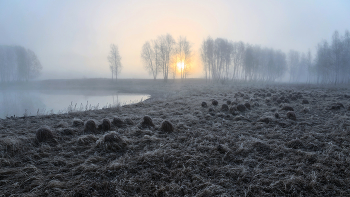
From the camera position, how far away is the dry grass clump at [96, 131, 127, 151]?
4060mm

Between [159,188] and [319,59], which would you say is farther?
[319,59]

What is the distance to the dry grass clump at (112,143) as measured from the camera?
4060 millimetres

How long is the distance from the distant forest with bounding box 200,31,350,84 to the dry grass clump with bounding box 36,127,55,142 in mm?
36697

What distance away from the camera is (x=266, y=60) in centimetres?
5444

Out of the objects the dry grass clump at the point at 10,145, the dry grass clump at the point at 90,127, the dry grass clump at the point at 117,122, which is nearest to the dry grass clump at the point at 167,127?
the dry grass clump at the point at 117,122

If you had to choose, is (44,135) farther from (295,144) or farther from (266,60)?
(266,60)

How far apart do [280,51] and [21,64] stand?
78264mm

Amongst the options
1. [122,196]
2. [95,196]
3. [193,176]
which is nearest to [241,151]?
[193,176]

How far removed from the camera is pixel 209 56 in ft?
139

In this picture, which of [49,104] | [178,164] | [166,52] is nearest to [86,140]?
[178,164]

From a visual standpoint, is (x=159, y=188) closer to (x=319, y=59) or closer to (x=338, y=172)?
(x=338, y=172)

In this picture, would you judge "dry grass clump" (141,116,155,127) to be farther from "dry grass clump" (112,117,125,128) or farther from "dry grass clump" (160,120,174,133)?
"dry grass clump" (112,117,125,128)

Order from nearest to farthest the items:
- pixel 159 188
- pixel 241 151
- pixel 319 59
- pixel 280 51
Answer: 1. pixel 159 188
2. pixel 241 151
3. pixel 319 59
4. pixel 280 51

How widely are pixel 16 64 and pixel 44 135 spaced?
161 ft
